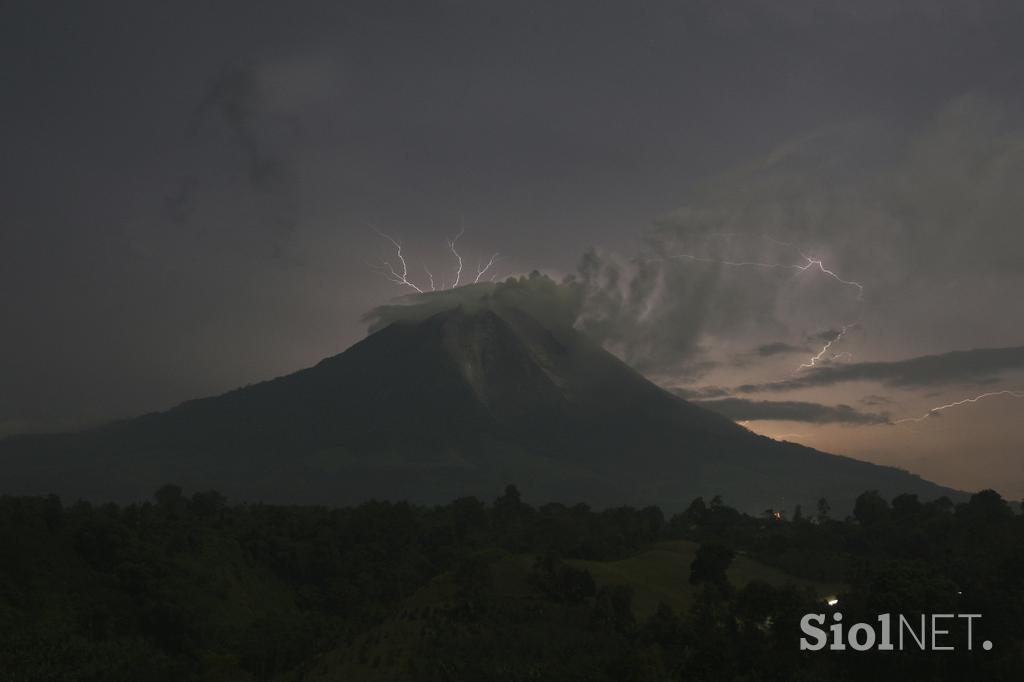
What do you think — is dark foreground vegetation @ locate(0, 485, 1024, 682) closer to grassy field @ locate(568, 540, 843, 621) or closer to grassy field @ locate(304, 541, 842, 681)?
grassy field @ locate(304, 541, 842, 681)

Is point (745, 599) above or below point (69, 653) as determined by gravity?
above

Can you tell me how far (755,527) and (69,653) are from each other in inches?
3479

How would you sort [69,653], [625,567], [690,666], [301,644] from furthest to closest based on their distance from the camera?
[625,567] < [301,644] < [69,653] < [690,666]

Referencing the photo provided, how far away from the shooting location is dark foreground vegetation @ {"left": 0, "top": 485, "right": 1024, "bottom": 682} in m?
44.6

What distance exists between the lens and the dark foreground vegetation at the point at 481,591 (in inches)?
1756

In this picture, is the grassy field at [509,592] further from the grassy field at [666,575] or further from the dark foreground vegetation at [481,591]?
the dark foreground vegetation at [481,591]

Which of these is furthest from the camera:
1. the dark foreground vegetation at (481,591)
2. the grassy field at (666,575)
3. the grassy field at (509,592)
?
the grassy field at (666,575)

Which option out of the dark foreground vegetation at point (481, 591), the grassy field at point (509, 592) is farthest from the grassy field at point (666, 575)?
the dark foreground vegetation at point (481, 591)

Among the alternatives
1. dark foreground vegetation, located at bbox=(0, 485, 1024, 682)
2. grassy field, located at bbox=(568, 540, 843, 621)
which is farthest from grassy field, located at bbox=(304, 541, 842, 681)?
dark foreground vegetation, located at bbox=(0, 485, 1024, 682)

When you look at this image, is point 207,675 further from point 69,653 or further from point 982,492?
point 982,492

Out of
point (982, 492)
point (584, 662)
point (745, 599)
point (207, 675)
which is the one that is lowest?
point (207, 675)

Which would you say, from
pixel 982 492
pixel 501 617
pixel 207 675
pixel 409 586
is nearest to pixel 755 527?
pixel 982 492

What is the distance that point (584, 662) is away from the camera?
42344mm

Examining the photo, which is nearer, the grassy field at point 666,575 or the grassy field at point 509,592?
the grassy field at point 509,592
